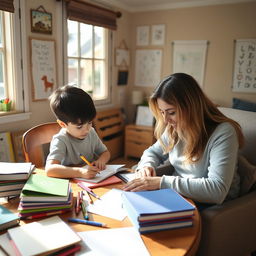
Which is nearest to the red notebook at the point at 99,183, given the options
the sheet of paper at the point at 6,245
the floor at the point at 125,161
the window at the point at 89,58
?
the sheet of paper at the point at 6,245

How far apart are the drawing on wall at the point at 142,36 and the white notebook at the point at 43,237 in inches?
138

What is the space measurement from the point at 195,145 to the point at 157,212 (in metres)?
0.51

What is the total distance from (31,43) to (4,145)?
981 millimetres

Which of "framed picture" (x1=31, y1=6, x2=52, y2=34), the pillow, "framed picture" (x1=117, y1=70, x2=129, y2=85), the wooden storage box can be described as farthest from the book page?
"framed picture" (x1=117, y1=70, x2=129, y2=85)

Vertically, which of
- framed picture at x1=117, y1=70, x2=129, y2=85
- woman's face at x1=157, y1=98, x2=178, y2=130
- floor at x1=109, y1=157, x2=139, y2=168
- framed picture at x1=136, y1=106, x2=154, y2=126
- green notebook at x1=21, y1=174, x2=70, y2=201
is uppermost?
framed picture at x1=117, y1=70, x2=129, y2=85

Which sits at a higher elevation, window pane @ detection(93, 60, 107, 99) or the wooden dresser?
window pane @ detection(93, 60, 107, 99)

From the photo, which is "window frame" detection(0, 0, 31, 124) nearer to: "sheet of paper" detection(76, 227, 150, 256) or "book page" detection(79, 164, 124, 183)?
"book page" detection(79, 164, 124, 183)

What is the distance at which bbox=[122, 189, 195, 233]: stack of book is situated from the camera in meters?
0.88

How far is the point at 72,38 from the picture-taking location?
10.4ft

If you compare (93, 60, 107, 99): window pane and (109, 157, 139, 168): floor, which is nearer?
(93, 60, 107, 99): window pane

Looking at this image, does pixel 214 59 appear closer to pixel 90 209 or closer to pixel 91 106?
pixel 91 106

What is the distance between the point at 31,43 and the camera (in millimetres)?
2510

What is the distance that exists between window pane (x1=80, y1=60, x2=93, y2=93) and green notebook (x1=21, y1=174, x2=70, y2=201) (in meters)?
2.51

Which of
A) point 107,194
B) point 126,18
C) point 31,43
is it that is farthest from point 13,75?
point 126,18
